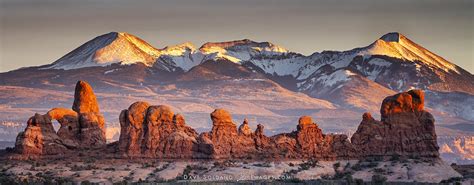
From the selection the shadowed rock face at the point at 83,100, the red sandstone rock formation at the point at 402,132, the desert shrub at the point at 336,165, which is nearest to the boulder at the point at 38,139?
the shadowed rock face at the point at 83,100

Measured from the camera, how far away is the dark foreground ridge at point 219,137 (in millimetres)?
131125

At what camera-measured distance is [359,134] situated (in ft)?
447

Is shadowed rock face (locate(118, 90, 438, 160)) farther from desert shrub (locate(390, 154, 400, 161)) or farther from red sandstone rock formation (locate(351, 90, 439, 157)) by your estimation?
desert shrub (locate(390, 154, 400, 161))

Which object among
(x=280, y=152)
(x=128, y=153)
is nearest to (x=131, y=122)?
(x=128, y=153)

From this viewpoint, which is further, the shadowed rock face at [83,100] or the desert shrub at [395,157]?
the shadowed rock face at [83,100]

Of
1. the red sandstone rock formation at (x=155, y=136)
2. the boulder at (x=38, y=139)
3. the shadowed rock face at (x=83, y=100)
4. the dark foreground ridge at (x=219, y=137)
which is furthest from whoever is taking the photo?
the shadowed rock face at (x=83, y=100)

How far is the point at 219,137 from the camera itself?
132 metres

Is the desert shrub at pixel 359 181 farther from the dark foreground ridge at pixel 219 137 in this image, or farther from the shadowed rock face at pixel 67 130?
the shadowed rock face at pixel 67 130

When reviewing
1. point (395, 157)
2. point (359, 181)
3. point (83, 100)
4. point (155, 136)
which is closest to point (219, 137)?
point (155, 136)

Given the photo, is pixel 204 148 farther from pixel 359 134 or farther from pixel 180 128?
pixel 359 134

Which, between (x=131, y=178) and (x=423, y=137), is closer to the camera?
(x=131, y=178)

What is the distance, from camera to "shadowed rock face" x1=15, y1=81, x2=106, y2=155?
131 m

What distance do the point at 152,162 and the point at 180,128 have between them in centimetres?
453

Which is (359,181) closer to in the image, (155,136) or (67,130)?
(155,136)
